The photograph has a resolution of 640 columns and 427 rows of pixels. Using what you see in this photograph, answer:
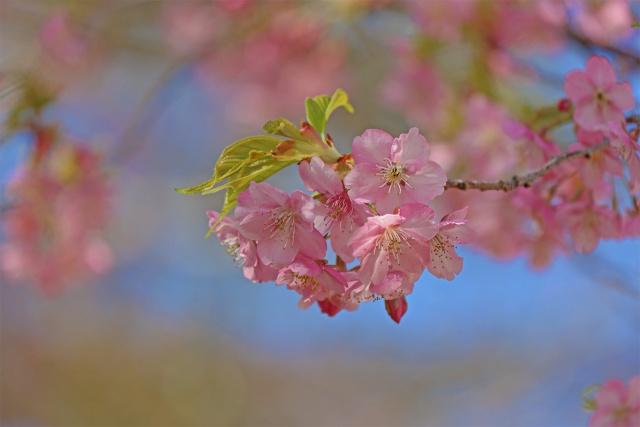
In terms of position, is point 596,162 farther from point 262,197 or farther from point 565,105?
point 262,197

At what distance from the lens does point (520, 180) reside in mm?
567

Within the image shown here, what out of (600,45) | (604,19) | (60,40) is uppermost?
(60,40)

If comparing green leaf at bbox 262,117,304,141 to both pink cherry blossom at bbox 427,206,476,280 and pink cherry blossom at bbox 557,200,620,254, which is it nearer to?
pink cherry blossom at bbox 427,206,476,280

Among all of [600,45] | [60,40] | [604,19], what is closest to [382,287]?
[600,45]

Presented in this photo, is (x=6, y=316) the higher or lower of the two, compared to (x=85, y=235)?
higher

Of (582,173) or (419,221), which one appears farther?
(582,173)

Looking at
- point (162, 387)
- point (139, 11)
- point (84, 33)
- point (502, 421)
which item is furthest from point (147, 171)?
point (502, 421)

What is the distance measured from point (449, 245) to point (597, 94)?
0.31 m

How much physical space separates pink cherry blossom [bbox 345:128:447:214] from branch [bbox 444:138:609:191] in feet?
0.17

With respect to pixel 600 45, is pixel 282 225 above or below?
below

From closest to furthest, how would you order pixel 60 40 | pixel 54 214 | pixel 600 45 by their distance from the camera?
pixel 600 45
pixel 54 214
pixel 60 40

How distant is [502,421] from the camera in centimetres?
357

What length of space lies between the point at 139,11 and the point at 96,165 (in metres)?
2.08

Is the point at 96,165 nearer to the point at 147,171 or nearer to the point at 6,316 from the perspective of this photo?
the point at 147,171
